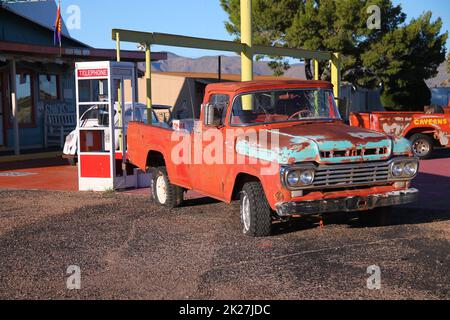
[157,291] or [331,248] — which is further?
[331,248]

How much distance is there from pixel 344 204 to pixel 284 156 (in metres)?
0.92

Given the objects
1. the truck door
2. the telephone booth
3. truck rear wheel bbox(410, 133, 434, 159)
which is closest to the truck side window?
the truck door

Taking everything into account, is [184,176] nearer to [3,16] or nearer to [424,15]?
[3,16]

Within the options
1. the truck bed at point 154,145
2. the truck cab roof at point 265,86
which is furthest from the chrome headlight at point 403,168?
the truck bed at point 154,145

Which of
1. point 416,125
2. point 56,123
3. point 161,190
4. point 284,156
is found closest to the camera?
point 284,156

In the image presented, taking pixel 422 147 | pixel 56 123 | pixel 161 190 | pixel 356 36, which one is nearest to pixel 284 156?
pixel 161 190

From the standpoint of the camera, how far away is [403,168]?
7.05 meters

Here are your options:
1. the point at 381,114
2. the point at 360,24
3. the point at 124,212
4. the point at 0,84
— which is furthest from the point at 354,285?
the point at 360,24

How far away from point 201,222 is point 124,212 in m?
1.44

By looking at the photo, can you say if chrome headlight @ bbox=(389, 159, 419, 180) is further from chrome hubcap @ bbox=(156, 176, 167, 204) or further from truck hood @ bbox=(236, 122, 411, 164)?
chrome hubcap @ bbox=(156, 176, 167, 204)

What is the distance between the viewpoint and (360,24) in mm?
26562

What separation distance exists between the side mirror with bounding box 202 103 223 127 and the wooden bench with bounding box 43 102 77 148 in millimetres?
11360

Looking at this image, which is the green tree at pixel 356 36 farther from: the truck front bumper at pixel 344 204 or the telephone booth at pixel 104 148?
the truck front bumper at pixel 344 204

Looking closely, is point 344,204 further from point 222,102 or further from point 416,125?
point 416,125
